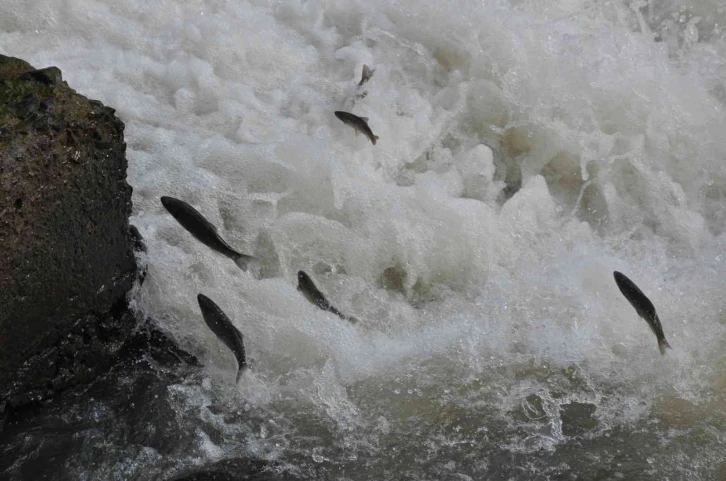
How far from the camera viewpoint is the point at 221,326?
346 cm

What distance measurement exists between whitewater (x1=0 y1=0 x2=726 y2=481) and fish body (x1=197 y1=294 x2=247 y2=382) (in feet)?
0.55

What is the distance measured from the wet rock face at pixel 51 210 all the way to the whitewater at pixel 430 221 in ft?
1.38

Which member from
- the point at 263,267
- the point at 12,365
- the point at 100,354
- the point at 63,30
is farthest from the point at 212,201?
the point at 63,30

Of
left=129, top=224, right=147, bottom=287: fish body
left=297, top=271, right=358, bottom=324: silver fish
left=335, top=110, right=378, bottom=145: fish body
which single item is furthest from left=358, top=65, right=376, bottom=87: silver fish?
left=129, top=224, right=147, bottom=287: fish body

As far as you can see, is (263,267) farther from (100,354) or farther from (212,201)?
(100,354)

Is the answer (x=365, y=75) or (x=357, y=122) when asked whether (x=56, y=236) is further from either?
(x=365, y=75)

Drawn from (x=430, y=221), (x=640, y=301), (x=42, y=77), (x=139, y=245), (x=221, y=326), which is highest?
(x=640, y=301)

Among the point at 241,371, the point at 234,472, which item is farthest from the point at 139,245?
the point at 234,472

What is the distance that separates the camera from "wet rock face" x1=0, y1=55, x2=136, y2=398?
3.00m

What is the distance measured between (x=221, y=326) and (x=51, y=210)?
785 mm

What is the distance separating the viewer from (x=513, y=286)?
4.21m

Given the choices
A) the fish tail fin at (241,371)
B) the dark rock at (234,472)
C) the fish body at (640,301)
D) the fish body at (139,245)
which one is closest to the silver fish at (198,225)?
the fish body at (139,245)

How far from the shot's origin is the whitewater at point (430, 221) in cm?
336

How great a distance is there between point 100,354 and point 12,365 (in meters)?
0.42
